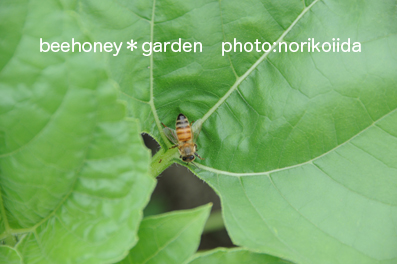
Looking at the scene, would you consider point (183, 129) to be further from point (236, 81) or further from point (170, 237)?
point (170, 237)

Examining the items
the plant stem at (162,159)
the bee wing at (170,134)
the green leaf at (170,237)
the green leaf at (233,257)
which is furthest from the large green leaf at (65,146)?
the bee wing at (170,134)

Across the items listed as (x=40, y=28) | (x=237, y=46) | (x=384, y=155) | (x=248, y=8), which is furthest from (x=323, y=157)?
(x=40, y=28)

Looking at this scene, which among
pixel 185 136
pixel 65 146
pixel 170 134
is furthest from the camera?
pixel 170 134

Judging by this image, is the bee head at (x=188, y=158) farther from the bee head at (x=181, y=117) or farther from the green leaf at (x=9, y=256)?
the green leaf at (x=9, y=256)

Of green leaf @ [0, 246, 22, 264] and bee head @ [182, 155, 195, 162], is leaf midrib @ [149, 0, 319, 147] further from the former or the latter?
green leaf @ [0, 246, 22, 264]

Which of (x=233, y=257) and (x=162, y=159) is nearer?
(x=233, y=257)

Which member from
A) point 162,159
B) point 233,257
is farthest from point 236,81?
point 233,257
